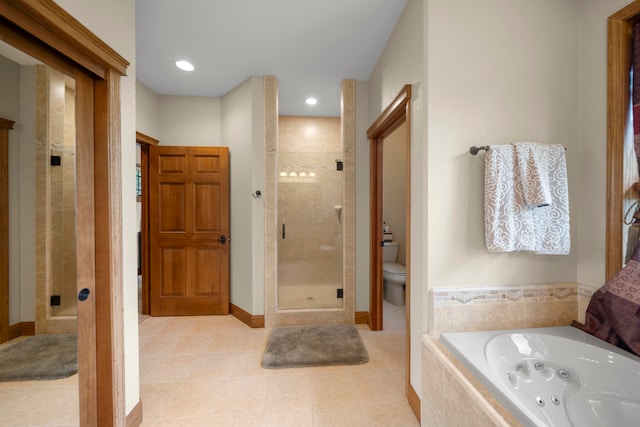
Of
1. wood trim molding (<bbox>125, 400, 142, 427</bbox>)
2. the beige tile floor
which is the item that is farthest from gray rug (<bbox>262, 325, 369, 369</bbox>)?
wood trim molding (<bbox>125, 400, 142, 427</bbox>)

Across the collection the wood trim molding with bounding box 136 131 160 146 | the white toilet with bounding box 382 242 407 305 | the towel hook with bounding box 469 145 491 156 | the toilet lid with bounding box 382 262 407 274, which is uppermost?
the wood trim molding with bounding box 136 131 160 146

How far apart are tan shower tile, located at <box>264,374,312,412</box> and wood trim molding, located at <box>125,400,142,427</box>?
28.4 inches

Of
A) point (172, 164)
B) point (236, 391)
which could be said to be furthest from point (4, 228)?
point (172, 164)

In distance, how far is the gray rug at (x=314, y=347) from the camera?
2.05m

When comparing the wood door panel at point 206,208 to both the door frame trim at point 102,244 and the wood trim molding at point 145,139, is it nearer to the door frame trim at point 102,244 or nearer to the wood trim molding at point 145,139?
the wood trim molding at point 145,139

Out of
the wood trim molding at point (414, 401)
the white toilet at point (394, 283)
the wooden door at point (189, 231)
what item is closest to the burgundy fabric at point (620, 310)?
the wood trim molding at point (414, 401)

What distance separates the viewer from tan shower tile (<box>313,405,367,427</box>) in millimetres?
1488

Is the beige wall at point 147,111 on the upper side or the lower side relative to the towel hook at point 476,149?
upper

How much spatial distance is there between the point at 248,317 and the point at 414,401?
69.7 inches

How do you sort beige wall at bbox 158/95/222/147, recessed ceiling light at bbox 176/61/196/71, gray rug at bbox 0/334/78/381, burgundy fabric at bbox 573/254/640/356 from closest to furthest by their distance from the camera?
gray rug at bbox 0/334/78/381 < burgundy fabric at bbox 573/254/640/356 < recessed ceiling light at bbox 176/61/196/71 < beige wall at bbox 158/95/222/147

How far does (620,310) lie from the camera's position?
3.87 ft

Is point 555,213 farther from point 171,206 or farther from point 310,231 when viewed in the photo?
point 171,206

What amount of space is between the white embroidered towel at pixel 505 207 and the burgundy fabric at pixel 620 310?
0.36 metres

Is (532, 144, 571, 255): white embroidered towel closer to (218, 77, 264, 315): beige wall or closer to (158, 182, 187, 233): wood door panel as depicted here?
(218, 77, 264, 315): beige wall
